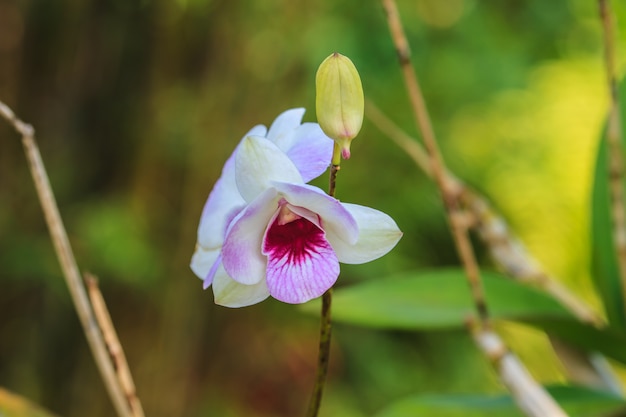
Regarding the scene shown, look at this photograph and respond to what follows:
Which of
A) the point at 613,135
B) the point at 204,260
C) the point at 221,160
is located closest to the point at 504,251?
the point at 613,135

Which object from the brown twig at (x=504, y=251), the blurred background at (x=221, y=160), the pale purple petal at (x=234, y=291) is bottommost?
the pale purple petal at (x=234, y=291)

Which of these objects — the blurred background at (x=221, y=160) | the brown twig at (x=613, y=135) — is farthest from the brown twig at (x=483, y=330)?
the blurred background at (x=221, y=160)

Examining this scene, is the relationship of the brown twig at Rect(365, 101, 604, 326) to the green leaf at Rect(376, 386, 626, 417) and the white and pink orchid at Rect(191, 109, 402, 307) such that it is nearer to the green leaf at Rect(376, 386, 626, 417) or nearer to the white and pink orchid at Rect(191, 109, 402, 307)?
the green leaf at Rect(376, 386, 626, 417)

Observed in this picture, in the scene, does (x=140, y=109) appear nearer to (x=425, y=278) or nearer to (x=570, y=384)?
(x=425, y=278)

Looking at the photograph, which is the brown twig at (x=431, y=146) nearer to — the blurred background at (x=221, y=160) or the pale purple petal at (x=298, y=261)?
the pale purple petal at (x=298, y=261)

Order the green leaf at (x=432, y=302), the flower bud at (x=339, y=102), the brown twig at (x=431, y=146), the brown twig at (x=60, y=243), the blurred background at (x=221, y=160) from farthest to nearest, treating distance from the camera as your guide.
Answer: the blurred background at (x=221, y=160), the green leaf at (x=432, y=302), the brown twig at (x=431, y=146), the brown twig at (x=60, y=243), the flower bud at (x=339, y=102)

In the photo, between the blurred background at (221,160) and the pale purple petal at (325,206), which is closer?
the pale purple petal at (325,206)

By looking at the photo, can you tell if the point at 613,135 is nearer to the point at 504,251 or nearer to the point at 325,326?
the point at 504,251

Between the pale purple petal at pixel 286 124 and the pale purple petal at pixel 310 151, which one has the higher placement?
the pale purple petal at pixel 286 124

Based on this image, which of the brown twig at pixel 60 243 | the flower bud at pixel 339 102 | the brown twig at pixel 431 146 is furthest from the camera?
the brown twig at pixel 431 146
